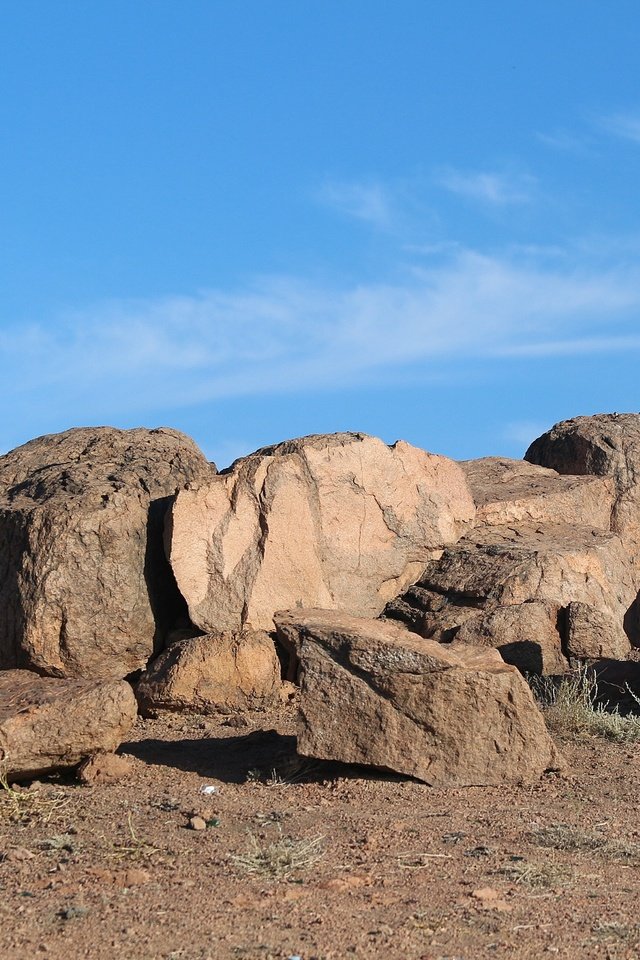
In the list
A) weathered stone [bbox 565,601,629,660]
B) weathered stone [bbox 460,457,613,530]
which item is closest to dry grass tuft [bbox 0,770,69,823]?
weathered stone [bbox 565,601,629,660]


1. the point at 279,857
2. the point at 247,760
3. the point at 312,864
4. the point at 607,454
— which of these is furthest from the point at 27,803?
the point at 607,454

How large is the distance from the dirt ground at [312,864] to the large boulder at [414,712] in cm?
15

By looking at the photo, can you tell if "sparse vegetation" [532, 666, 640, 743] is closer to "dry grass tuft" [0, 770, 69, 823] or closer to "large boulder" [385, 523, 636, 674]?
"large boulder" [385, 523, 636, 674]

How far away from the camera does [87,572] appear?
8.85 meters

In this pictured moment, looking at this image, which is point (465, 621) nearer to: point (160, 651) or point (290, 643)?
point (160, 651)

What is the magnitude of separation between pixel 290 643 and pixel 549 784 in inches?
61.3

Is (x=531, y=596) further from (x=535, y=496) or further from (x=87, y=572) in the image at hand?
(x=87, y=572)

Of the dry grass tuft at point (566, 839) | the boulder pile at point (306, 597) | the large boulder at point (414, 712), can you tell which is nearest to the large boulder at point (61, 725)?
the boulder pile at point (306, 597)

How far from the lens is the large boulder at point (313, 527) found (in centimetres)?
902

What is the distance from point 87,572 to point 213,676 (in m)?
1.19

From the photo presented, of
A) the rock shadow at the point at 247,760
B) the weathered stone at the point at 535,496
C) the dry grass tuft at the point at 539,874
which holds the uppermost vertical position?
the weathered stone at the point at 535,496

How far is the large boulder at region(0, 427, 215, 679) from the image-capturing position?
8.77m

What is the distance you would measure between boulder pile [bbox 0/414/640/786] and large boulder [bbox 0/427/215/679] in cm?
2

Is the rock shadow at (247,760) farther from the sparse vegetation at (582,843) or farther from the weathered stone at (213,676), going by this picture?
the sparse vegetation at (582,843)
